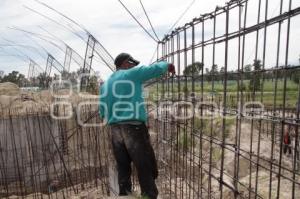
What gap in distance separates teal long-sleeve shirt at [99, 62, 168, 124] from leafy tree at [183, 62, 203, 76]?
544mm

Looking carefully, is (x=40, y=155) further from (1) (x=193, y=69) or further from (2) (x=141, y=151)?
(1) (x=193, y=69)

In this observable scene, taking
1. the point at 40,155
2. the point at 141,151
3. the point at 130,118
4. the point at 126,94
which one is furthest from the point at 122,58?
the point at 40,155

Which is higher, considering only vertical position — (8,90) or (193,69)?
(193,69)

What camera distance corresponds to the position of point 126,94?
3.21 meters

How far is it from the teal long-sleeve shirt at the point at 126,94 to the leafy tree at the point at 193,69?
544mm

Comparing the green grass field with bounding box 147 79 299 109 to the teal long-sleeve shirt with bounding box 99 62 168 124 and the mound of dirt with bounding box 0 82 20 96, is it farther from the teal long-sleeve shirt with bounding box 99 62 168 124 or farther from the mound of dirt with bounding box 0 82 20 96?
the mound of dirt with bounding box 0 82 20 96

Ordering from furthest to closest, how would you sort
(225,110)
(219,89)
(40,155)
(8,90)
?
(8,90)
(40,155)
(219,89)
(225,110)

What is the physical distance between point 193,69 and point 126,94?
0.68m

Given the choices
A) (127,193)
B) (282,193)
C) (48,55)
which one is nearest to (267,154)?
(282,193)

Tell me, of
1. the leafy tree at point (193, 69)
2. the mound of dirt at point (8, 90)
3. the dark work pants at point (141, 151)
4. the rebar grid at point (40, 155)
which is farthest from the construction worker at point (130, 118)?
the mound of dirt at point (8, 90)

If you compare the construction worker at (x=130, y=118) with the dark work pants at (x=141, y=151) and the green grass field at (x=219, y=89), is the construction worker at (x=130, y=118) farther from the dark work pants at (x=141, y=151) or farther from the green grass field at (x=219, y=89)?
the green grass field at (x=219, y=89)

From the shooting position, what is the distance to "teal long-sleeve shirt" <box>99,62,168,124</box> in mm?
3076

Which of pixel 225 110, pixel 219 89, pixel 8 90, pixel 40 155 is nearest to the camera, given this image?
pixel 225 110

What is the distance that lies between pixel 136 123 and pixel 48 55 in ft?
36.7
